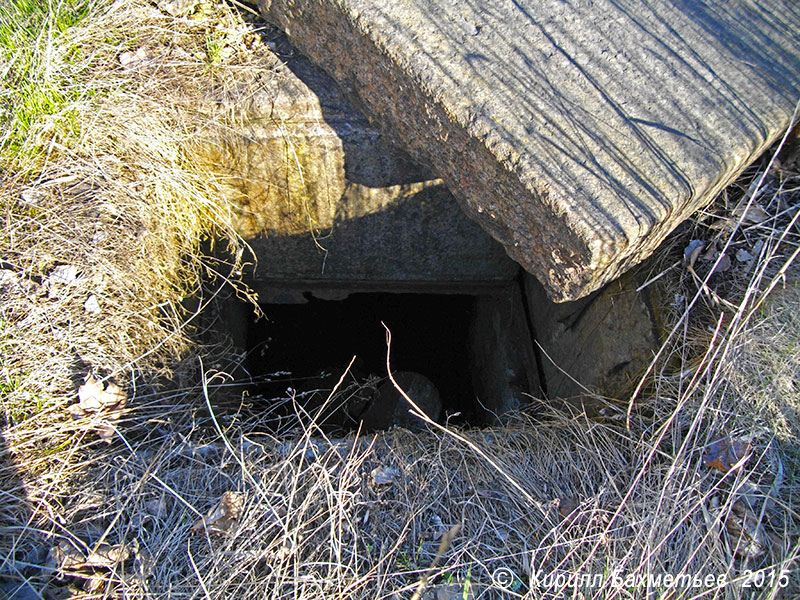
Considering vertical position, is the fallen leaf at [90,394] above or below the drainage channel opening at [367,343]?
above

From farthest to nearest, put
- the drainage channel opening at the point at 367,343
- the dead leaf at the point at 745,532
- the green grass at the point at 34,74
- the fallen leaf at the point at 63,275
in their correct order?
the drainage channel opening at the point at 367,343, the green grass at the point at 34,74, the fallen leaf at the point at 63,275, the dead leaf at the point at 745,532

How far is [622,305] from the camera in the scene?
212cm

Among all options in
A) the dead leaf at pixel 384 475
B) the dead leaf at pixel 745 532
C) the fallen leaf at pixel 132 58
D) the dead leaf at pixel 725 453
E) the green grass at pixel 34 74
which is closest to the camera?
the dead leaf at pixel 745 532

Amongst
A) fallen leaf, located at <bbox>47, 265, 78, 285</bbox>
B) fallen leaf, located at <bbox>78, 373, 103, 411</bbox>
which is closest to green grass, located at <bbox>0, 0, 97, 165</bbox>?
fallen leaf, located at <bbox>47, 265, 78, 285</bbox>

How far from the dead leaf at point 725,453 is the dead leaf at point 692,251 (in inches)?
22.5

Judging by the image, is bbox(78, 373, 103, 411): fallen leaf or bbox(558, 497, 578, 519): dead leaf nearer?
bbox(558, 497, 578, 519): dead leaf

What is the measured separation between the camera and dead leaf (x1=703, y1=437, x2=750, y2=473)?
5.20 ft

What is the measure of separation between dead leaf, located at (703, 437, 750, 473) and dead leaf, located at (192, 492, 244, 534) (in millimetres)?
1388

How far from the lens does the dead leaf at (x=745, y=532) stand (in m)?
1.48

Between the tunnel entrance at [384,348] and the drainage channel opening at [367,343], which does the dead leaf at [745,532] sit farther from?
the drainage channel opening at [367,343]

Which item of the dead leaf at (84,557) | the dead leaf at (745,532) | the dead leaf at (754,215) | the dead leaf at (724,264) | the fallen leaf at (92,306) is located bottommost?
the dead leaf at (84,557)

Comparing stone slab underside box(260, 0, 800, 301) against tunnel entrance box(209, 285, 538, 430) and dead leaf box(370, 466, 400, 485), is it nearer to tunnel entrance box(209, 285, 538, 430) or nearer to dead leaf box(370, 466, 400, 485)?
dead leaf box(370, 466, 400, 485)

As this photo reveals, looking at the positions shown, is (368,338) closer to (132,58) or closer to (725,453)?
(132,58)

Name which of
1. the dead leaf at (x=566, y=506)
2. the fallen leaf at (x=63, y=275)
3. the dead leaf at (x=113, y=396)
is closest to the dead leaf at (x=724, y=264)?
the dead leaf at (x=566, y=506)
